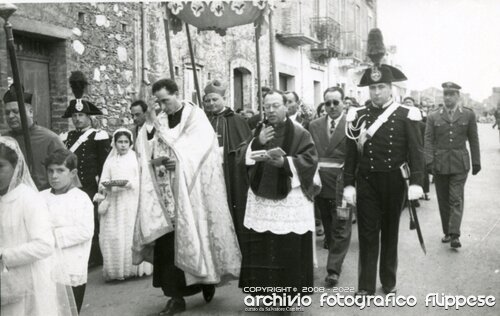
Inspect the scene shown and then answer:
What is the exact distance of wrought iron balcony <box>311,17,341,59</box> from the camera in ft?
50.8

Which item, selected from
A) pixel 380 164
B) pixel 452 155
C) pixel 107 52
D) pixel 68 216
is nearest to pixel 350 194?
pixel 380 164

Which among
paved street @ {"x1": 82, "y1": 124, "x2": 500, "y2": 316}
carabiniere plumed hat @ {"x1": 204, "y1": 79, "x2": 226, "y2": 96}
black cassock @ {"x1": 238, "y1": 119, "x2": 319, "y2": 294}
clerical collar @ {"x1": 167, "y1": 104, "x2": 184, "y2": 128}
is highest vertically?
carabiniere plumed hat @ {"x1": 204, "y1": 79, "x2": 226, "y2": 96}

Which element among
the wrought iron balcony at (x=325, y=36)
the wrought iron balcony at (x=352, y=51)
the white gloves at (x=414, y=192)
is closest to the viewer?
the white gloves at (x=414, y=192)

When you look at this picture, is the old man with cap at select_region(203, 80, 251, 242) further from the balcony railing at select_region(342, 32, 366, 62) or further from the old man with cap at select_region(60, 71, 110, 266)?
the balcony railing at select_region(342, 32, 366, 62)

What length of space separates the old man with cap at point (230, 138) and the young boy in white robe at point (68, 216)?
1.49m

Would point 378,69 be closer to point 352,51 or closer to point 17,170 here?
point 17,170

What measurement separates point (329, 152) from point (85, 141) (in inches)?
90.5

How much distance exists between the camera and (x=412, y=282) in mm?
4730

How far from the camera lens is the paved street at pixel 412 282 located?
420cm

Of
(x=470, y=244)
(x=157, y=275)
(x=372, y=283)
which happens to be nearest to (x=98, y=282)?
(x=157, y=275)

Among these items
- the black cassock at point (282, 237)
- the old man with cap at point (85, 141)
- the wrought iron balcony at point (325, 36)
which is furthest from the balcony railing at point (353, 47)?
the black cassock at point (282, 237)

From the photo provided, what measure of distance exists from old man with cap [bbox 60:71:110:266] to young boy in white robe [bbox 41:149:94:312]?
7.32 feet

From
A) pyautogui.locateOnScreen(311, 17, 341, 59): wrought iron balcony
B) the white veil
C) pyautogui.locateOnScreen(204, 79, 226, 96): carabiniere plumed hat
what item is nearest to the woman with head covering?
the white veil

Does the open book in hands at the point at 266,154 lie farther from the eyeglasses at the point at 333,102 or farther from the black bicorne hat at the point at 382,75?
the eyeglasses at the point at 333,102
